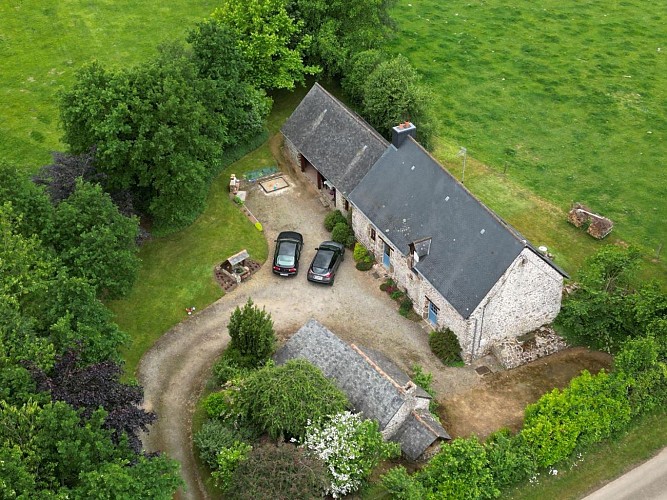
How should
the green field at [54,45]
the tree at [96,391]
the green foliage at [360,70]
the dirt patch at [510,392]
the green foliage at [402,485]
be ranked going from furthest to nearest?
the green foliage at [360,70] → the green field at [54,45] → the dirt patch at [510,392] → the green foliage at [402,485] → the tree at [96,391]

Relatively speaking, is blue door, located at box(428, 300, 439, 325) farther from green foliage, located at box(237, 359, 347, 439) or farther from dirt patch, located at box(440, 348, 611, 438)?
green foliage, located at box(237, 359, 347, 439)

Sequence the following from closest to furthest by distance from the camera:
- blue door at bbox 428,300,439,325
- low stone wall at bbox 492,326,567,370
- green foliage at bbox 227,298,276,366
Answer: green foliage at bbox 227,298,276,366 < low stone wall at bbox 492,326,567,370 < blue door at bbox 428,300,439,325

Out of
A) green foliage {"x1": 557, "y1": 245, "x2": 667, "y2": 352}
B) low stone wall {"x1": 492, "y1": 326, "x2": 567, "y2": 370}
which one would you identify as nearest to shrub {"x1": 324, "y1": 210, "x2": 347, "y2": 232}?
low stone wall {"x1": 492, "y1": 326, "x2": 567, "y2": 370}

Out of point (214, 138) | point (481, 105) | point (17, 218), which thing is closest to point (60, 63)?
point (214, 138)

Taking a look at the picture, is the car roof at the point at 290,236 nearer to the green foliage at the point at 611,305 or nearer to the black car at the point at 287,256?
the black car at the point at 287,256

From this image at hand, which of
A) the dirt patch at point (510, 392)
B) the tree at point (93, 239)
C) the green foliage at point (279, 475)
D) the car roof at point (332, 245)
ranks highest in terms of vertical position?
the tree at point (93, 239)

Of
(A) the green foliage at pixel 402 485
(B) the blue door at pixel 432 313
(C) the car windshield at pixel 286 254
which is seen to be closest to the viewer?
(A) the green foliage at pixel 402 485

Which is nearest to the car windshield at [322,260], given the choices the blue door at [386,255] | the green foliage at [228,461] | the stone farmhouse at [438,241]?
the stone farmhouse at [438,241]
